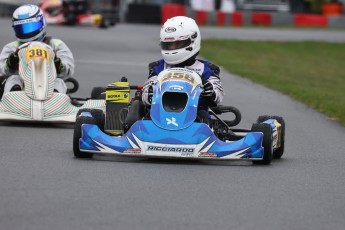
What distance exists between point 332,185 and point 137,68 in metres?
12.7

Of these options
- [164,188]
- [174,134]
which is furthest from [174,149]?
[164,188]

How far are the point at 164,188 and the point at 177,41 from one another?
237 cm

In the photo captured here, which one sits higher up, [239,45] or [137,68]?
[137,68]

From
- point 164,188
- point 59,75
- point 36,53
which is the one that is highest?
point 164,188

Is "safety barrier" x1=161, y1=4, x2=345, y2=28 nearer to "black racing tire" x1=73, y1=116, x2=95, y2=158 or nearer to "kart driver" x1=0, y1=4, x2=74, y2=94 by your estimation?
"kart driver" x1=0, y1=4, x2=74, y2=94

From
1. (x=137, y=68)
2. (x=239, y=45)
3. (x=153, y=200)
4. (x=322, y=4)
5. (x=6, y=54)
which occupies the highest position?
(x=153, y=200)

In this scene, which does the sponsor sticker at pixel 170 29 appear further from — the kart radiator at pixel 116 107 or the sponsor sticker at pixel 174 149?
the sponsor sticker at pixel 174 149

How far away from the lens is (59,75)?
1280 centimetres

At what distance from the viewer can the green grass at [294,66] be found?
57.0 ft

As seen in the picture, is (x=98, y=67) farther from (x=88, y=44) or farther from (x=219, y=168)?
(x=219, y=168)

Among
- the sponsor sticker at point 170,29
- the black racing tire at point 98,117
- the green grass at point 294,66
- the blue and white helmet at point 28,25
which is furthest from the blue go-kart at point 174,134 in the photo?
the green grass at point 294,66

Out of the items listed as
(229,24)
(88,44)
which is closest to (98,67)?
(88,44)

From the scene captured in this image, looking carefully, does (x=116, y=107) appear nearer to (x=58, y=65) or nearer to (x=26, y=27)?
(x=58, y=65)

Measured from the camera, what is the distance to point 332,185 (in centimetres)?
841
